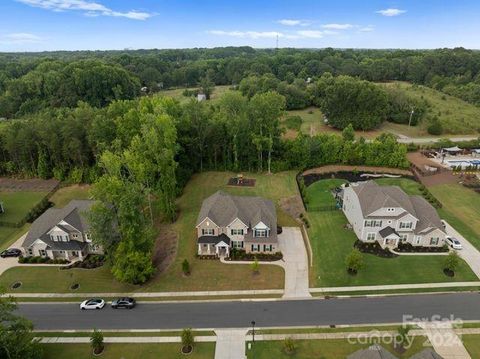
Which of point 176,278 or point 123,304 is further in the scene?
point 176,278

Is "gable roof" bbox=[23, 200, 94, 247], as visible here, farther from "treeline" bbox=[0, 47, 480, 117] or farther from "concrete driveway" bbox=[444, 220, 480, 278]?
"treeline" bbox=[0, 47, 480, 117]

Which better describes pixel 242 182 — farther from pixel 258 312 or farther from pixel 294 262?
pixel 258 312

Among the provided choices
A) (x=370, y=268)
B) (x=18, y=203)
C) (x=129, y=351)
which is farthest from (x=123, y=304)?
(x=18, y=203)

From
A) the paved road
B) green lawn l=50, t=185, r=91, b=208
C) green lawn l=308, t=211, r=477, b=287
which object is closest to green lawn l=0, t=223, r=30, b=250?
green lawn l=50, t=185, r=91, b=208

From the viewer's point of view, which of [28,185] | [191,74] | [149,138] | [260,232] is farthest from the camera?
[191,74]

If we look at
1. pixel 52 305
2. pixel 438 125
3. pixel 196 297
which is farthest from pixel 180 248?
pixel 438 125

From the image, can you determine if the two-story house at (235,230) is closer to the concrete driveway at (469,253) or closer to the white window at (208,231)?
the white window at (208,231)
